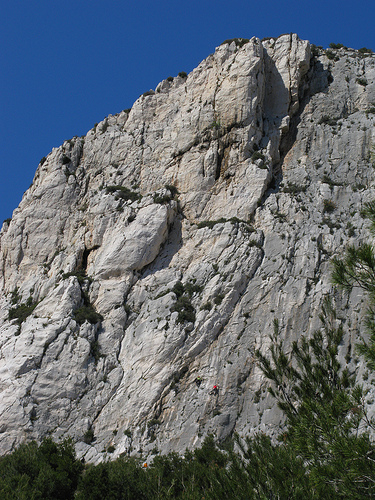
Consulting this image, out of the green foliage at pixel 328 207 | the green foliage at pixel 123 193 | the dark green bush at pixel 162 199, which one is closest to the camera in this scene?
the green foliage at pixel 328 207

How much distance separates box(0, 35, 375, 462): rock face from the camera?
23906mm

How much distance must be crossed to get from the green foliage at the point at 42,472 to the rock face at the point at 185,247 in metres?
2.77

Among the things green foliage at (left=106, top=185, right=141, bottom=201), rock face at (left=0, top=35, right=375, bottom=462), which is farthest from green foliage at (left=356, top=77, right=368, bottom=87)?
green foliage at (left=106, top=185, right=141, bottom=201)

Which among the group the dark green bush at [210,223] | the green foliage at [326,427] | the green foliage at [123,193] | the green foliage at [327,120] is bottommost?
the green foliage at [326,427]

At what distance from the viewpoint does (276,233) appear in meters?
29.2

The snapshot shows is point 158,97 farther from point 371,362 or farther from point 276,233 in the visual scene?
point 371,362

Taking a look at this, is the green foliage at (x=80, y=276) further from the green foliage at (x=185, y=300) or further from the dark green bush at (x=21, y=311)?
the green foliage at (x=185, y=300)

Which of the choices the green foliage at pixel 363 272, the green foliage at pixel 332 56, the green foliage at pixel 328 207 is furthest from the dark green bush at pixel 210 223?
the green foliage at pixel 363 272

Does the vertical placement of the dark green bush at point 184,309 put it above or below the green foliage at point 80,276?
below

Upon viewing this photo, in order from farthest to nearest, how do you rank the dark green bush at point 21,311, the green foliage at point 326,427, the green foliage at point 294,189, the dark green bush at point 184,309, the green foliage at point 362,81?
1. the green foliage at point 362,81
2. the green foliage at point 294,189
3. the dark green bush at point 21,311
4. the dark green bush at point 184,309
5. the green foliage at point 326,427

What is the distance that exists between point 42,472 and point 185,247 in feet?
55.0

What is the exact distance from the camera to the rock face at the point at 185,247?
2391cm

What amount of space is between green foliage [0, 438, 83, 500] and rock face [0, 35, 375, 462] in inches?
109

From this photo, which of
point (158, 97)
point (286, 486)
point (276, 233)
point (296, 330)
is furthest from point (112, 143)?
point (286, 486)
